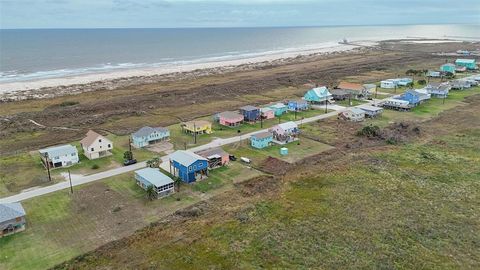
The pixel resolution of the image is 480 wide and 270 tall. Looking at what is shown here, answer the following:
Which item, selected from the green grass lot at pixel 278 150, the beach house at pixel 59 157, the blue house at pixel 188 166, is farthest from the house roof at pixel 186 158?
the beach house at pixel 59 157

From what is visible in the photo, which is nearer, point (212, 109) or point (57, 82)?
point (212, 109)

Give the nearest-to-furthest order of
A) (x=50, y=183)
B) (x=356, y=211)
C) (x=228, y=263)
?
1. (x=228, y=263)
2. (x=356, y=211)
3. (x=50, y=183)

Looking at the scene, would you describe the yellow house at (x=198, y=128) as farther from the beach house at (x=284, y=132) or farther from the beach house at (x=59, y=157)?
the beach house at (x=59, y=157)

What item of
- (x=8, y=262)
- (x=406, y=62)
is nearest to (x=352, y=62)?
(x=406, y=62)

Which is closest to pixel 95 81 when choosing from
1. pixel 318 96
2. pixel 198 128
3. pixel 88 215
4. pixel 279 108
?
pixel 198 128

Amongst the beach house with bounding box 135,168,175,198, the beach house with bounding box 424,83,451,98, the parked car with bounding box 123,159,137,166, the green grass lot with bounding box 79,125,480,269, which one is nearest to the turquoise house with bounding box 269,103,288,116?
the green grass lot with bounding box 79,125,480,269

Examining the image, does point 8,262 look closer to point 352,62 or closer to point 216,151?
point 216,151

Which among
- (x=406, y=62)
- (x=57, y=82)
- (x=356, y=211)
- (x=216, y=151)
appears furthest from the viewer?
(x=406, y=62)
